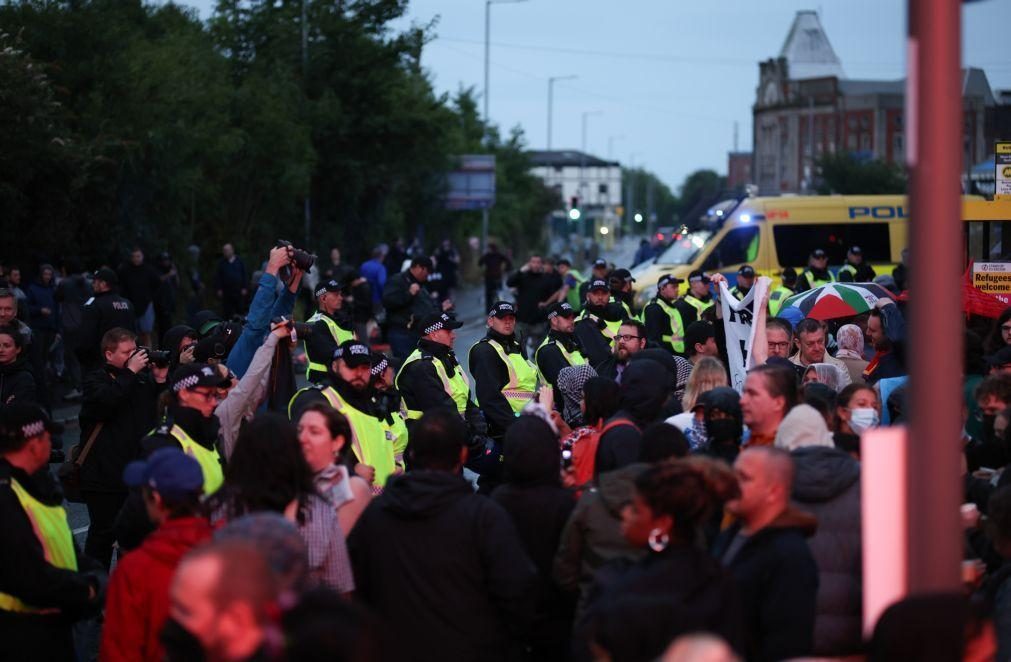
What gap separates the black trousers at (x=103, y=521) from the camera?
339 inches

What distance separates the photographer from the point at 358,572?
224 inches

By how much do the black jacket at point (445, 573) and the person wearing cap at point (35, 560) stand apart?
1.17 m

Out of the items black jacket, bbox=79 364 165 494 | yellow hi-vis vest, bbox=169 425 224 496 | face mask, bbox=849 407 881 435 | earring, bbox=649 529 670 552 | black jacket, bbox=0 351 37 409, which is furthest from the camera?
black jacket, bbox=0 351 37 409

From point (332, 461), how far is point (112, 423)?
2852 millimetres

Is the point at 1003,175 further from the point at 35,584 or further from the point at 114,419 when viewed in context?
the point at 35,584

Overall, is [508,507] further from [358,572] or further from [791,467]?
[791,467]

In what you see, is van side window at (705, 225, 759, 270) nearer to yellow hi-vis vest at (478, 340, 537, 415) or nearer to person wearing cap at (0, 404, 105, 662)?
yellow hi-vis vest at (478, 340, 537, 415)

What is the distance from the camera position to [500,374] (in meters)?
10.6

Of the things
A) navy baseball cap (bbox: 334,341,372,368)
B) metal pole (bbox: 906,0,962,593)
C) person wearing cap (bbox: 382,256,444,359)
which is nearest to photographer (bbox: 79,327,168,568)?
navy baseball cap (bbox: 334,341,372,368)

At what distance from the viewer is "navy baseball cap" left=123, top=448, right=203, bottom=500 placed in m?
5.38

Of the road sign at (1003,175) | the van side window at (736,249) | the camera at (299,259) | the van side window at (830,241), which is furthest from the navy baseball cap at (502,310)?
the van side window at (830,241)

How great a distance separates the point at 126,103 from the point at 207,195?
5216 millimetres

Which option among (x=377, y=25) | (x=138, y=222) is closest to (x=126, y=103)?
(x=138, y=222)

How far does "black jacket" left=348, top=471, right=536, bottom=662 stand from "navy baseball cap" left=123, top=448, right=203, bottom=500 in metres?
0.70
